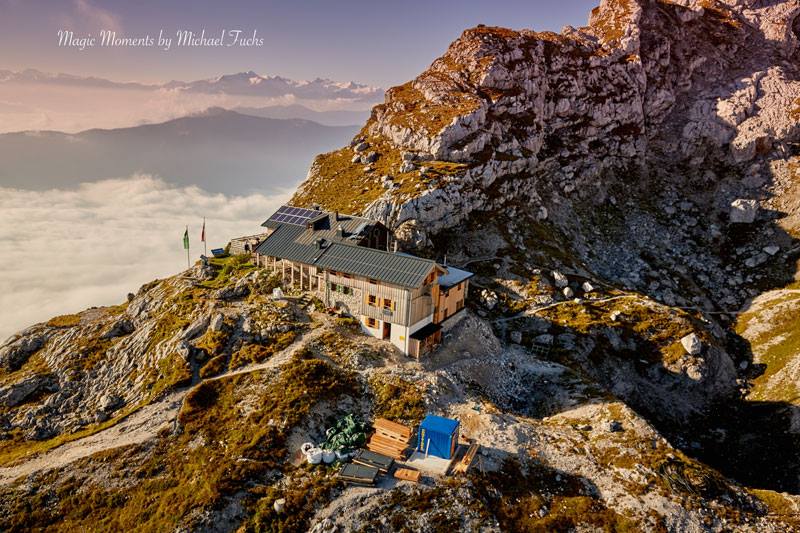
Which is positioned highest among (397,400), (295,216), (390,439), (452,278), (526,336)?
(295,216)

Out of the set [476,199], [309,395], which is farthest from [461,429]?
[476,199]

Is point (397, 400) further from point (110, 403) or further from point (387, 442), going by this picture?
point (110, 403)

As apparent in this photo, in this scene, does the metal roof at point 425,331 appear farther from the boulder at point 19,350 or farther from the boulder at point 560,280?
→ the boulder at point 19,350

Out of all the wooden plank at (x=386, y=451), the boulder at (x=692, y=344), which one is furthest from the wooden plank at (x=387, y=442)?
the boulder at (x=692, y=344)

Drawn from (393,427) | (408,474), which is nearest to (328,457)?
(393,427)

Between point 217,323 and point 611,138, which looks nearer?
point 217,323

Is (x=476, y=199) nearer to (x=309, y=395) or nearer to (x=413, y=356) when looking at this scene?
(x=413, y=356)
